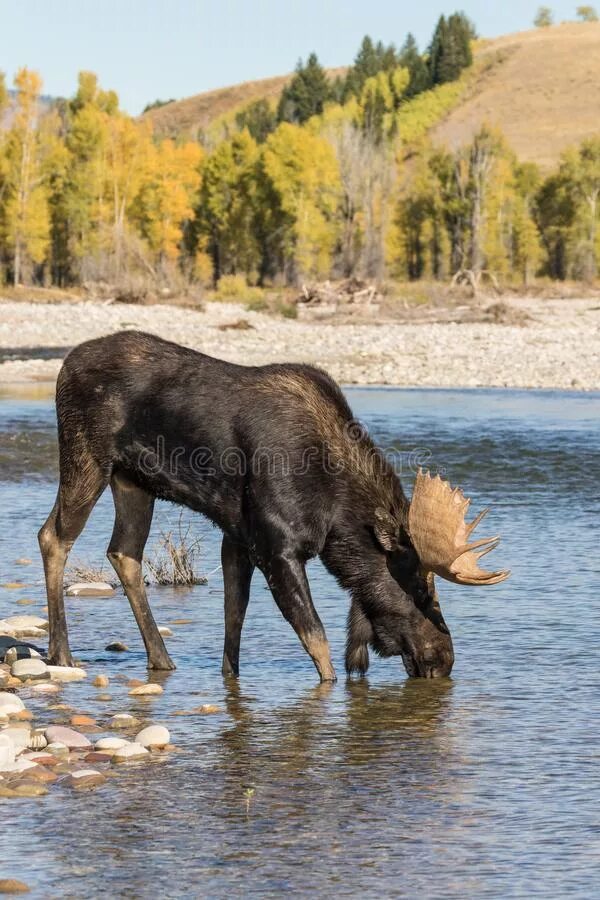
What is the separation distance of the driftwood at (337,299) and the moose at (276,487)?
41232mm

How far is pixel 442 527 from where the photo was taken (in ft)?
23.5

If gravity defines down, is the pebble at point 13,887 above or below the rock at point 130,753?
above

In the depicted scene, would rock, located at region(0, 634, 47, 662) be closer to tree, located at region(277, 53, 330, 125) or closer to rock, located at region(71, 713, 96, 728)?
rock, located at region(71, 713, 96, 728)

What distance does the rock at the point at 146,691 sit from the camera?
7293mm

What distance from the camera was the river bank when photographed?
30625 millimetres

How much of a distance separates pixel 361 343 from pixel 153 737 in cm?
3070

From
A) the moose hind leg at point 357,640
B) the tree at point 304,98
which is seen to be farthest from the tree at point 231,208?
the moose hind leg at point 357,640

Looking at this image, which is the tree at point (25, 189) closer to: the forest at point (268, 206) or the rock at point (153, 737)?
the forest at point (268, 206)

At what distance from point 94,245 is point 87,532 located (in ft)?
228

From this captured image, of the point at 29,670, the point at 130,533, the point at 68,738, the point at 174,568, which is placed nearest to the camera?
the point at 68,738

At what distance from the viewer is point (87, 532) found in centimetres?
1267

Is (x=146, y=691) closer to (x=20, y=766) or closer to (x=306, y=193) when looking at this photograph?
(x=20, y=766)

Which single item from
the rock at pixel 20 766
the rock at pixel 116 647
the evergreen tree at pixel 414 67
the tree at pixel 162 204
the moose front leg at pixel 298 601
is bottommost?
the rock at pixel 116 647

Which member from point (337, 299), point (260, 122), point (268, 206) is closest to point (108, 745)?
point (337, 299)
